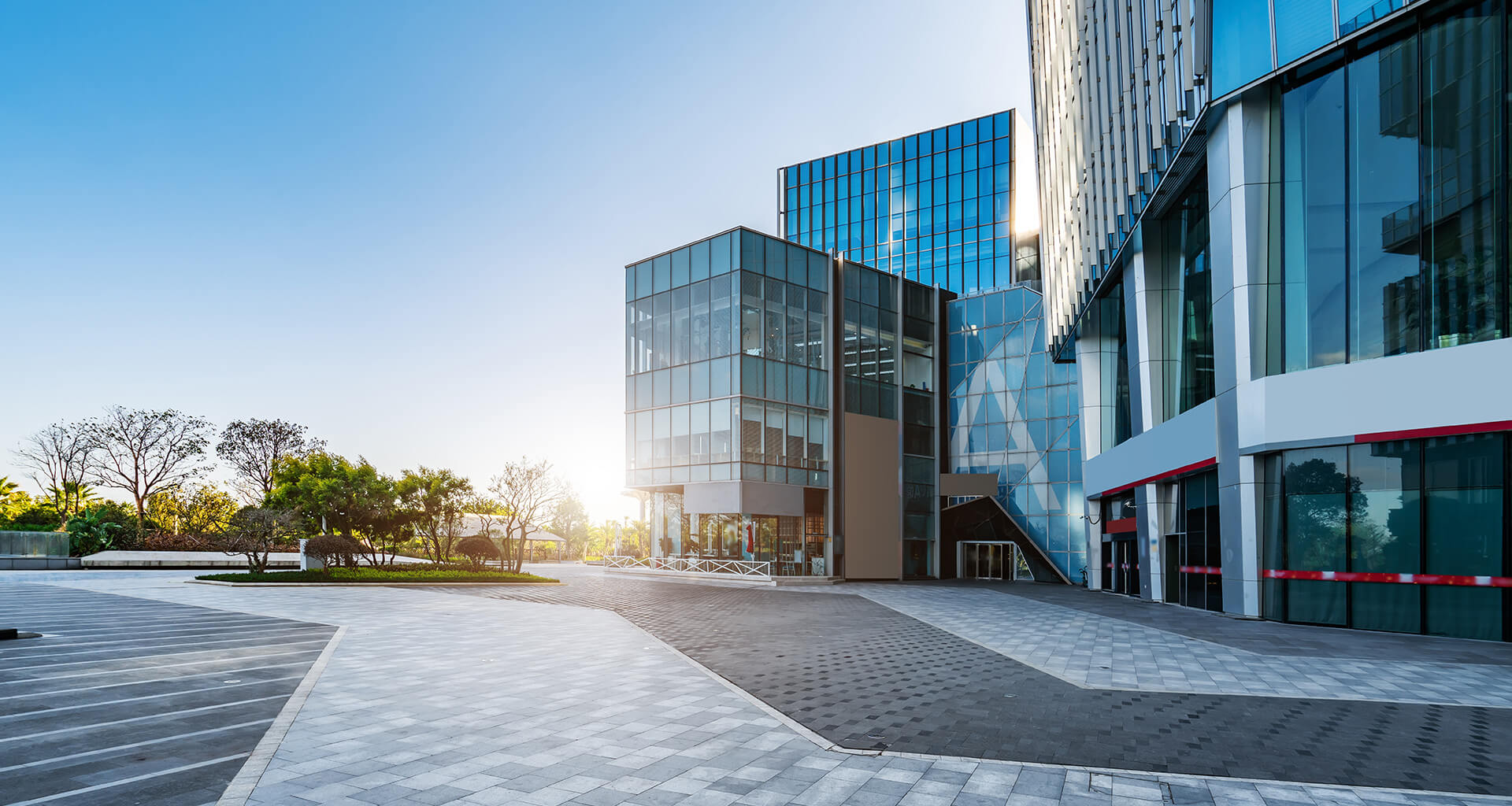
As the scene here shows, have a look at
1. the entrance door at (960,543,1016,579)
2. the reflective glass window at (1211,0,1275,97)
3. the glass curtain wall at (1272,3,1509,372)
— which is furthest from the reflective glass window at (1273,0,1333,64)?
the entrance door at (960,543,1016,579)

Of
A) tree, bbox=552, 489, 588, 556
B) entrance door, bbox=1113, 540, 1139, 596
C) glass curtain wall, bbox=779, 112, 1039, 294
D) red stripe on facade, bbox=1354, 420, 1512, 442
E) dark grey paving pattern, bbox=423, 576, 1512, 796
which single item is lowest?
tree, bbox=552, 489, 588, 556

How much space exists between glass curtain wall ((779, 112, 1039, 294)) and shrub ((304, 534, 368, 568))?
130 feet

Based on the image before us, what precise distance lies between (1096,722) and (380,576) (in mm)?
31477

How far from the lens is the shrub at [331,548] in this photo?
35531mm

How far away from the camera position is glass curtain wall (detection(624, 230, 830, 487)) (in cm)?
3906

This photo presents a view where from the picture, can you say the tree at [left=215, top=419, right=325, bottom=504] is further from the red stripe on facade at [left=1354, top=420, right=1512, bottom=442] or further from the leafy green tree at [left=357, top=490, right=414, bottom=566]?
the red stripe on facade at [left=1354, top=420, right=1512, bottom=442]

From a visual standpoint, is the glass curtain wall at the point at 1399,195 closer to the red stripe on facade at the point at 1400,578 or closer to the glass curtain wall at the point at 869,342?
the red stripe on facade at the point at 1400,578

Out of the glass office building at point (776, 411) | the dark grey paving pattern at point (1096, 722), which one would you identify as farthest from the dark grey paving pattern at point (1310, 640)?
the glass office building at point (776, 411)

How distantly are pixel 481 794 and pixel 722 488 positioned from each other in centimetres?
3224

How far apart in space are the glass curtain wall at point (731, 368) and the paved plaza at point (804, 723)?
70.3 ft

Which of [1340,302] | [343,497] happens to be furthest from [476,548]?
[1340,302]

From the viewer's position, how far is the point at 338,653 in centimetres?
1351

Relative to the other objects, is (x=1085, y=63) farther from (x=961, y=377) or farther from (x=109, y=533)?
(x=109, y=533)

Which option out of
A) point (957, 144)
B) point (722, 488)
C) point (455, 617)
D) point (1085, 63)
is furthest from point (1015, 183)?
point (455, 617)
